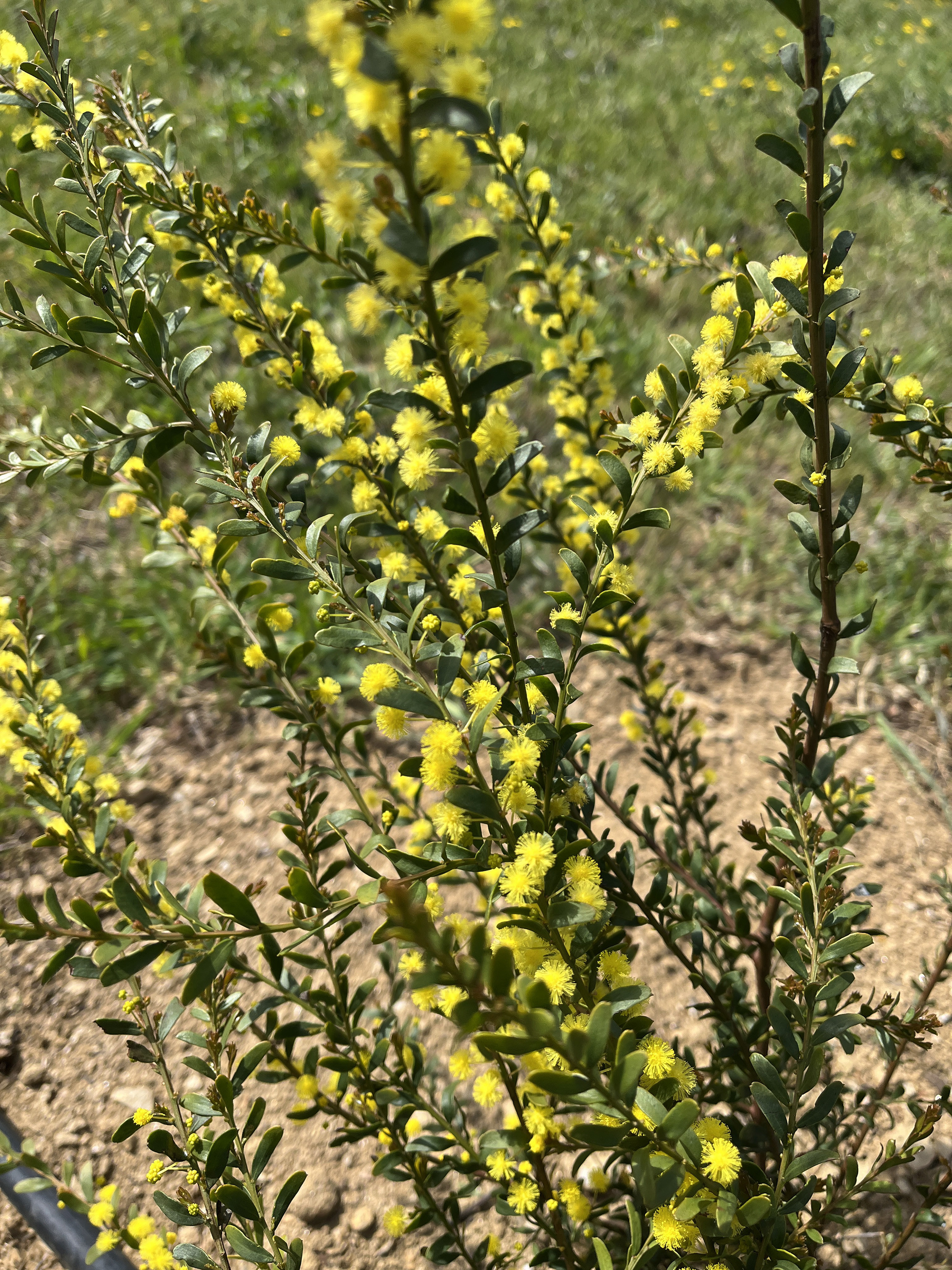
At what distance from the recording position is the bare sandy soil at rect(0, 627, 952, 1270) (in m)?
1.50

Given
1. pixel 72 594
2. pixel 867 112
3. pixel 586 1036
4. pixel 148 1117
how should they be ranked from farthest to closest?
pixel 867 112
pixel 72 594
pixel 148 1117
pixel 586 1036

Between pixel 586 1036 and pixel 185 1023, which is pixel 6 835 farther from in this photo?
pixel 586 1036

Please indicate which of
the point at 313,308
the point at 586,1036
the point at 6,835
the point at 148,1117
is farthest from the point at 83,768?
the point at 313,308

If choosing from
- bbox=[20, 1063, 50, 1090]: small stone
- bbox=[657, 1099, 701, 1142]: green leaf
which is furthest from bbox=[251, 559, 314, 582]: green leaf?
bbox=[20, 1063, 50, 1090]: small stone

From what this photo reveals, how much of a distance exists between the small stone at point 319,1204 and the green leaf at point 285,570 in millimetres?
1303

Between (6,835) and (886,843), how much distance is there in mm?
2207

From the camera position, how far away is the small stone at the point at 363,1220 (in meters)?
1.46

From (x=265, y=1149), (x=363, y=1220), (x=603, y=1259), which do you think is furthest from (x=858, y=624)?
(x=363, y=1220)

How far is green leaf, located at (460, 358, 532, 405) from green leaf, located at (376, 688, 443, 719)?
0.83 feet

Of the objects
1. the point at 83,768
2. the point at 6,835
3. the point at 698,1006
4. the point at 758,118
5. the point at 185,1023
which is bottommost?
the point at 185,1023

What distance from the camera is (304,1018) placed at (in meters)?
1.74

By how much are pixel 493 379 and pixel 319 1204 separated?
1541 mm

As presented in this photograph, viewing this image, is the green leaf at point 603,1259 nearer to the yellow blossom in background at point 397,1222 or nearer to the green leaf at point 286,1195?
the green leaf at point 286,1195

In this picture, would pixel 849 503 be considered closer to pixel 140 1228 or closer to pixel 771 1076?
pixel 771 1076
